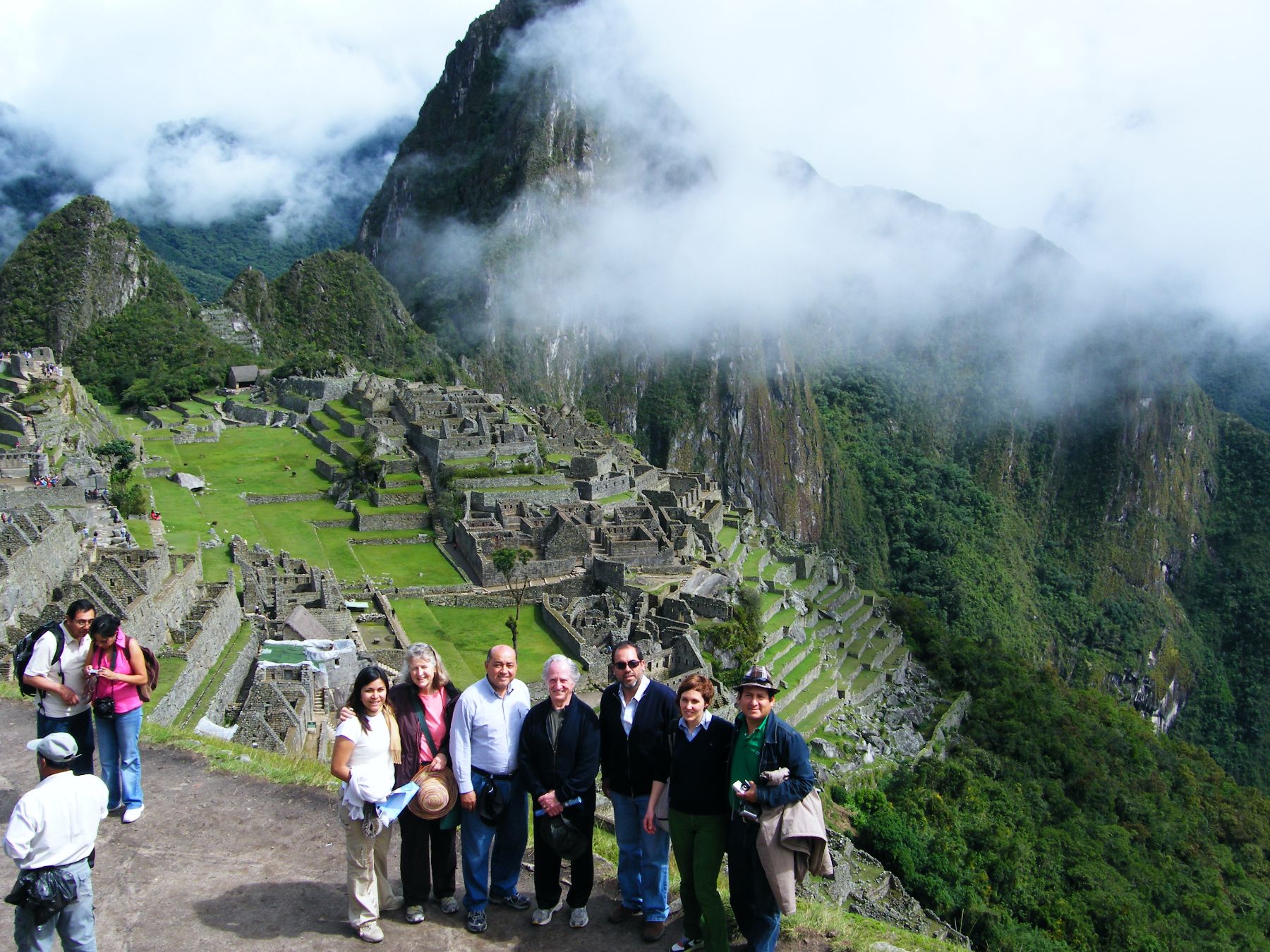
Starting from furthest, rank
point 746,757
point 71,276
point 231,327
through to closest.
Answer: point 231,327, point 71,276, point 746,757

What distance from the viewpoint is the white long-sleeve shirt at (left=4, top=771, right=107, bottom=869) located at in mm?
6062

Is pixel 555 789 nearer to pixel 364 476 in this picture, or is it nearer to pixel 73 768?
pixel 73 768

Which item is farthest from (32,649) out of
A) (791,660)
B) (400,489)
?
(400,489)

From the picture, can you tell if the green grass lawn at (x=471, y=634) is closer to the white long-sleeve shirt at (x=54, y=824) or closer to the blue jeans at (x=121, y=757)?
the blue jeans at (x=121, y=757)

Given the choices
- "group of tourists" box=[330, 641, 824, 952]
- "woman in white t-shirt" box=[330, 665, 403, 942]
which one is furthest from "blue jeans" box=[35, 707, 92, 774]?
"woman in white t-shirt" box=[330, 665, 403, 942]

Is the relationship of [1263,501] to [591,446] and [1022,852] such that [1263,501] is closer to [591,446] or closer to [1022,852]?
[591,446]

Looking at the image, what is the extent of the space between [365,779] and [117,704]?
2.87 meters

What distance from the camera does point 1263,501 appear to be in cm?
14312

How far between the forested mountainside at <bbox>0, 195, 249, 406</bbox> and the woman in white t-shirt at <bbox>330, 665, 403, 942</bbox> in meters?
61.9

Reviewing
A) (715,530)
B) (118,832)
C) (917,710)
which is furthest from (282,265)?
(118,832)

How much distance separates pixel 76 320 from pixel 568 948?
80954 millimetres

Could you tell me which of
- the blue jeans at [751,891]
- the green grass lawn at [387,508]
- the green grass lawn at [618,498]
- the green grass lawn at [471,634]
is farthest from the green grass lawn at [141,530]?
the blue jeans at [751,891]

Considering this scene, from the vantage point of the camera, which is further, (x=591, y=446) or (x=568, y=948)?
(x=591, y=446)

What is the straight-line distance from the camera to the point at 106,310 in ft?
257
